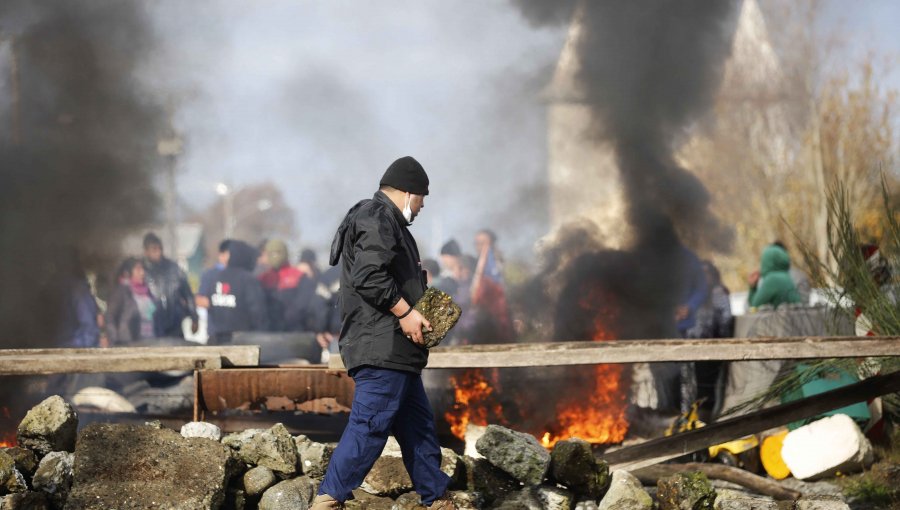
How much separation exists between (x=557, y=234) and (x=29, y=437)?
759 centimetres

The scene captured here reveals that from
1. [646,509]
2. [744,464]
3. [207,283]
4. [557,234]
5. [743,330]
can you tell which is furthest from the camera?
[557,234]

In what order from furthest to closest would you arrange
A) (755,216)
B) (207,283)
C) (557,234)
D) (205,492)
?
(755,216), (557,234), (207,283), (205,492)

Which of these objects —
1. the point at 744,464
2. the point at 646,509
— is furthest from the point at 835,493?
the point at 646,509

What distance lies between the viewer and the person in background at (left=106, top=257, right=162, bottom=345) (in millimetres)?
9539

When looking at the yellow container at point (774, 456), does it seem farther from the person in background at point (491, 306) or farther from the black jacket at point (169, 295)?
the black jacket at point (169, 295)

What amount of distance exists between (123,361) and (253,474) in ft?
3.65

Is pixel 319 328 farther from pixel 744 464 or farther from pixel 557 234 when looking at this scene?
pixel 744 464

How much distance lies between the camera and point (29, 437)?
506cm

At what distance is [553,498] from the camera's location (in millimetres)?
4949

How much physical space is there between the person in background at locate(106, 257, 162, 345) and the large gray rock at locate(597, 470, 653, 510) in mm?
5933

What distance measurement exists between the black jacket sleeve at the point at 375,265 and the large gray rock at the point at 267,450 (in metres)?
1.41

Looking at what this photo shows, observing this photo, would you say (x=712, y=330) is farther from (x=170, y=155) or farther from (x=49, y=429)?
→ (x=170, y=155)

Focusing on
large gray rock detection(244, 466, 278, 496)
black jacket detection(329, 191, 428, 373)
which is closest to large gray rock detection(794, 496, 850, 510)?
black jacket detection(329, 191, 428, 373)

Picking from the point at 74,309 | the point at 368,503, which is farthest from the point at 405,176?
the point at 74,309
